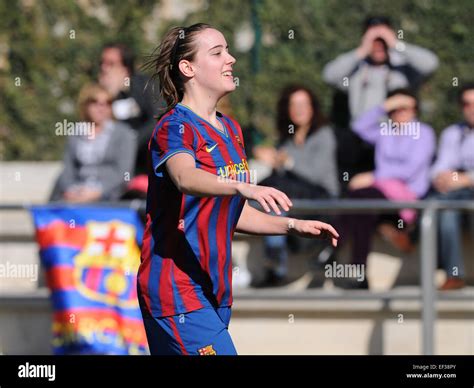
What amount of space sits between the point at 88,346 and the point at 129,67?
7.02 ft

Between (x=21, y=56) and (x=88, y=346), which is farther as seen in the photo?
(x=21, y=56)

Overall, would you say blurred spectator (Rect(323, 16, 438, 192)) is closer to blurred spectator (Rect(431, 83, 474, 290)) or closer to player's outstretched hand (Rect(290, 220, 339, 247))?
blurred spectator (Rect(431, 83, 474, 290))


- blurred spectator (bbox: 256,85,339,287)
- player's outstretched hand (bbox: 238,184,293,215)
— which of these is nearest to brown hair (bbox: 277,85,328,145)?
blurred spectator (bbox: 256,85,339,287)

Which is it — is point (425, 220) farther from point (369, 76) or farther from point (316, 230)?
point (316, 230)

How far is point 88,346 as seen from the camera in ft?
26.5

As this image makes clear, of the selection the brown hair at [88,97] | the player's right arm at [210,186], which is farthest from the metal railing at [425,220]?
the player's right arm at [210,186]

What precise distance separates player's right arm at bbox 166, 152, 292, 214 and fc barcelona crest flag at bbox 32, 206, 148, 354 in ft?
11.8

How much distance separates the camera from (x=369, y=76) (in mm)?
8594

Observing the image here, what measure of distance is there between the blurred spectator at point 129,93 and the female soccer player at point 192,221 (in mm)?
3677

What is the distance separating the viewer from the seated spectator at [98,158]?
8.52 meters

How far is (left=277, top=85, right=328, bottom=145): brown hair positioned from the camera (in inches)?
332

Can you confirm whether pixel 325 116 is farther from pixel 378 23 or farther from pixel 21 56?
pixel 21 56
